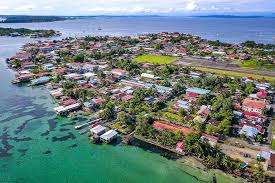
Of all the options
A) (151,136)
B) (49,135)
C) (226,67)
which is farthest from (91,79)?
(226,67)

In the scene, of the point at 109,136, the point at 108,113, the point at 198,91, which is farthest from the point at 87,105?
the point at 198,91

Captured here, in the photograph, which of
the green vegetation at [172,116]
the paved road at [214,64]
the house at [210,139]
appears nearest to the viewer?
the house at [210,139]

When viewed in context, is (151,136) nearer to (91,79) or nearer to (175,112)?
(175,112)

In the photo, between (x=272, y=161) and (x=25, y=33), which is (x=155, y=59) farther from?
(x=25, y=33)

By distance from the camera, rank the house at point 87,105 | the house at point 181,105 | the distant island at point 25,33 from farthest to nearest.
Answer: the distant island at point 25,33, the house at point 87,105, the house at point 181,105

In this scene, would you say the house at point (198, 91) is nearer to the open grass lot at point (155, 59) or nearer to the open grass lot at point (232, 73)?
the open grass lot at point (232, 73)

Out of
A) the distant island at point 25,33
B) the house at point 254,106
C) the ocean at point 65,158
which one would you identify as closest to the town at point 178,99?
the house at point 254,106
